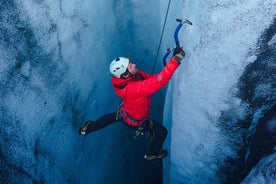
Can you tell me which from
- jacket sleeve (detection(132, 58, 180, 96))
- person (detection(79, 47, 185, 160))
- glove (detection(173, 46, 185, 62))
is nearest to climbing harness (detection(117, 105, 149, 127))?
person (detection(79, 47, 185, 160))

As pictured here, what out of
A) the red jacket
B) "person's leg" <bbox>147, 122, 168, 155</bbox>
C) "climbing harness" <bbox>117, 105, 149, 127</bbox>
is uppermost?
the red jacket

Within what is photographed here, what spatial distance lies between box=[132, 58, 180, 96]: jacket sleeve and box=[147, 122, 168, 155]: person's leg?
1.95ft

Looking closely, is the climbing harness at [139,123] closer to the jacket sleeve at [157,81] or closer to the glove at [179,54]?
the jacket sleeve at [157,81]

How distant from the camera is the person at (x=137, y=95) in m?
2.01

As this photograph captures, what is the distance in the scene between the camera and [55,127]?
214 centimetres

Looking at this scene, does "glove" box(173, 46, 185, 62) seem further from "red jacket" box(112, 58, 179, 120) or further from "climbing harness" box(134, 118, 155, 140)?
"climbing harness" box(134, 118, 155, 140)

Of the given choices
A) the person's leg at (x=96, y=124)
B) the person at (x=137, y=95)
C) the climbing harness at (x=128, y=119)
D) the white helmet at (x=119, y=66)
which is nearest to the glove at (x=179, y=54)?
the person at (x=137, y=95)

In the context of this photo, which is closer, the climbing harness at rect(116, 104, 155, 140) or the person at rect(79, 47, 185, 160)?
the person at rect(79, 47, 185, 160)

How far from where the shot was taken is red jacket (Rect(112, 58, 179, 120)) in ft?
6.21

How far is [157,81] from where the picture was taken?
1967mm

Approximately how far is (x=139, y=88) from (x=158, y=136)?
72 cm

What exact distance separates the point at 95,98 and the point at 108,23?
84cm

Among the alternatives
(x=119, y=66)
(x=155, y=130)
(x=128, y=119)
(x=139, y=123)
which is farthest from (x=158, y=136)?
(x=119, y=66)

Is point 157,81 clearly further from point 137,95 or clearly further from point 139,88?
point 137,95
